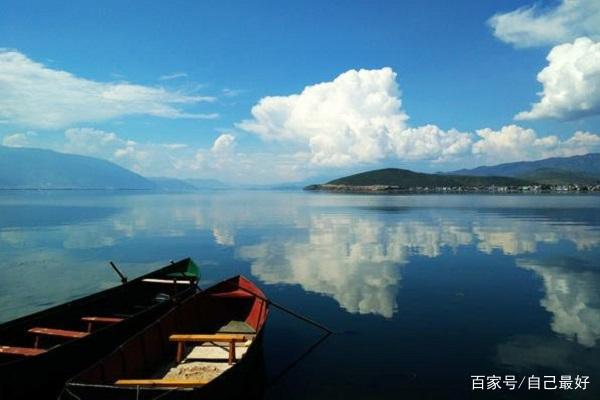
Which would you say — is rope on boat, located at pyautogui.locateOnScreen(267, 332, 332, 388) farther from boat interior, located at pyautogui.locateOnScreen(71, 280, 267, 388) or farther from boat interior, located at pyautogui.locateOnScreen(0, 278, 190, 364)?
boat interior, located at pyautogui.locateOnScreen(0, 278, 190, 364)

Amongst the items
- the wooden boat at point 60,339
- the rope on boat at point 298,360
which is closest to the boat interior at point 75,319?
the wooden boat at point 60,339

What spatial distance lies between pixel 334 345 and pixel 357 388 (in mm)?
4621

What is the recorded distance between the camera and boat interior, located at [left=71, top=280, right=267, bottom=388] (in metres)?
13.8

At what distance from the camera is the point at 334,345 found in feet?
69.3

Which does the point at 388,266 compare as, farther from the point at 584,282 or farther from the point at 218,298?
the point at 218,298

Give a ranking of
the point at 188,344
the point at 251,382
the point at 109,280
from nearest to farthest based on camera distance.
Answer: the point at 251,382 → the point at 188,344 → the point at 109,280

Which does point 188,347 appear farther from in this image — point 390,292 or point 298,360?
point 390,292

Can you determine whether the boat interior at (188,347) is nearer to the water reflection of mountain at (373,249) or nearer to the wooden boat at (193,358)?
Result: the wooden boat at (193,358)

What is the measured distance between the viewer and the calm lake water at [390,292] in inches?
719

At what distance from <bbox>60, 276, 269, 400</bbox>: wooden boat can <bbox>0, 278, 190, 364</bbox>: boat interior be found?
7.52ft

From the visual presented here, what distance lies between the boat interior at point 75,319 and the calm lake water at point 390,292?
746 centimetres

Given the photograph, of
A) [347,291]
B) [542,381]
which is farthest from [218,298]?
[542,381]

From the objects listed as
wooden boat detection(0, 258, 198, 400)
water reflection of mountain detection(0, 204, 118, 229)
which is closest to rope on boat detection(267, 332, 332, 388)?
wooden boat detection(0, 258, 198, 400)

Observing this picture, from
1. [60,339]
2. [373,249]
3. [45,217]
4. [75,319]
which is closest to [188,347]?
[60,339]
